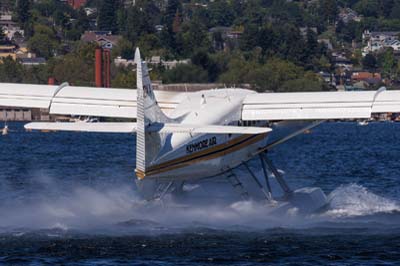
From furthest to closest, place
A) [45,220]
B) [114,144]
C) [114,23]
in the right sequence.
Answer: [114,23]
[114,144]
[45,220]

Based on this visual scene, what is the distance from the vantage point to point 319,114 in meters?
30.9

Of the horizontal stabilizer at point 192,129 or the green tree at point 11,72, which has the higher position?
the horizontal stabilizer at point 192,129

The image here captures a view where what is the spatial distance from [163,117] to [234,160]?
2951 millimetres

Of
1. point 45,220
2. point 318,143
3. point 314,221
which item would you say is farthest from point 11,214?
point 318,143

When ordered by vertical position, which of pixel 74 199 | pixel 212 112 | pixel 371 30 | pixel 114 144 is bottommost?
pixel 371 30

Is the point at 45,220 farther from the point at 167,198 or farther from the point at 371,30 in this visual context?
the point at 371,30

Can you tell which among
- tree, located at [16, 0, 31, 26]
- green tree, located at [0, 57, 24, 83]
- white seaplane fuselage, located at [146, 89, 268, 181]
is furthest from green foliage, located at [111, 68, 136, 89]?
tree, located at [16, 0, 31, 26]

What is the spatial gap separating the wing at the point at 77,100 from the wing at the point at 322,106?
205 centimetres

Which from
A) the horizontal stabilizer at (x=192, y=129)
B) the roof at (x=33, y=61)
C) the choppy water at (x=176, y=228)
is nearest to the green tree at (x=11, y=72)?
the roof at (x=33, y=61)

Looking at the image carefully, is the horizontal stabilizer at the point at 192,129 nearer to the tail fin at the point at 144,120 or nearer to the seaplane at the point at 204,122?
the seaplane at the point at 204,122

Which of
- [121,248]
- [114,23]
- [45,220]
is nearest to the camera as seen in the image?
[121,248]

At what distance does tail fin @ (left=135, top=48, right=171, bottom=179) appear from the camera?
2591cm

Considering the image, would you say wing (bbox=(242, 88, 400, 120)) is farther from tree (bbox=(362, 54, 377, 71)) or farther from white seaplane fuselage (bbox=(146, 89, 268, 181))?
tree (bbox=(362, 54, 377, 71))

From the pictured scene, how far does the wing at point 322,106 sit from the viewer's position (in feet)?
101
